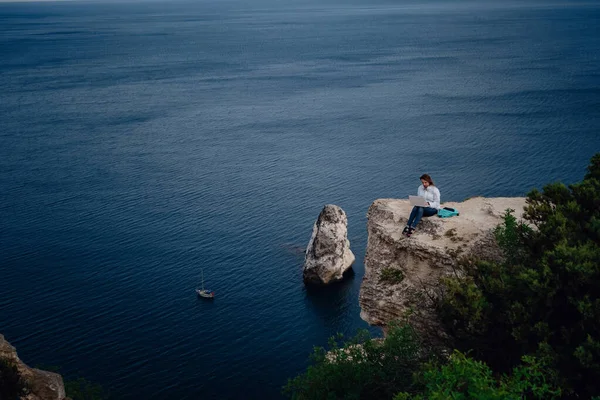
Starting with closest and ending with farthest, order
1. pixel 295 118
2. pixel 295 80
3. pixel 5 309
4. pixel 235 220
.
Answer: pixel 5 309
pixel 235 220
pixel 295 118
pixel 295 80

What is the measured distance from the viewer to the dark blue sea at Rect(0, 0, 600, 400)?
1864 inches

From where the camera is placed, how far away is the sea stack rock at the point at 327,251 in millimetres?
55625

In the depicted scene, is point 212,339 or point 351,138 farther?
point 351,138

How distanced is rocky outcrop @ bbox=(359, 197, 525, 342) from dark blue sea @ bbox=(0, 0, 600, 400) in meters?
18.1

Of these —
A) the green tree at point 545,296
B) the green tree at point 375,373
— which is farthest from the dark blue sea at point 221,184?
the green tree at point 545,296

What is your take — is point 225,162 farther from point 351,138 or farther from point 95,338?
point 95,338

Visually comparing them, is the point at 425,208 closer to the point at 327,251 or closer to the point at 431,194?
the point at 431,194

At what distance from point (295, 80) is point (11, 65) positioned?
85167 millimetres

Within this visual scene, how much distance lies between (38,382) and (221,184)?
54.4 meters

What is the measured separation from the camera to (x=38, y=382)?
87.9 ft

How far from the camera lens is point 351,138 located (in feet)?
326

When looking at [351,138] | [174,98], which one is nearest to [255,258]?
[351,138]

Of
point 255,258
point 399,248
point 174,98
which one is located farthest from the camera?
point 174,98

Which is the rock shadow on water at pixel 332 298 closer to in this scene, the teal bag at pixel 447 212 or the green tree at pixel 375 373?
the teal bag at pixel 447 212
